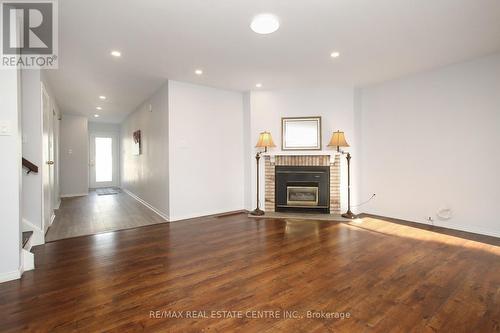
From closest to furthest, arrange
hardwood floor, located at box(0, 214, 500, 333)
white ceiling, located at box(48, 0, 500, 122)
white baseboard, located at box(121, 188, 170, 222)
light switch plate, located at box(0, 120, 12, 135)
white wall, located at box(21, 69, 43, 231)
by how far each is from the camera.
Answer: hardwood floor, located at box(0, 214, 500, 333)
light switch plate, located at box(0, 120, 12, 135)
white ceiling, located at box(48, 0, 500, 122)
white wall, located at box(21, 69, 43, 231)
white baseboard, located at box(121, 188, 170, 222)

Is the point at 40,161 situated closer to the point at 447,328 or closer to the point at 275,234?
the point at 275,234

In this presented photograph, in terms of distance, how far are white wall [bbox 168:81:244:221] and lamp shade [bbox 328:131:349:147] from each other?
1.77 meters

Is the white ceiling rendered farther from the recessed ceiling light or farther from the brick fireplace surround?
the brick fireplace surround

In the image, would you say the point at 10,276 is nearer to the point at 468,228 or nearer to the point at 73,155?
the point at 468,228

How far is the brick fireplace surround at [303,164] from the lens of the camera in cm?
445

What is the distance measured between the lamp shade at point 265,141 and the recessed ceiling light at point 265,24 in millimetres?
2082

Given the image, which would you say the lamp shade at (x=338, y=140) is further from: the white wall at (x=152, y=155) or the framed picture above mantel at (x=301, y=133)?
the white wall at (x=152, y=155)

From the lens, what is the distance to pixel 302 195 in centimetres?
463

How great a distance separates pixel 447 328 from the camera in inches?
59.0

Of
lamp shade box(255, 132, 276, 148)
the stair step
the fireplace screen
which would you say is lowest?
the stair step

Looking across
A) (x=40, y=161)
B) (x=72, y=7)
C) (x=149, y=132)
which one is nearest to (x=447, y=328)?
(x=72, y=7)

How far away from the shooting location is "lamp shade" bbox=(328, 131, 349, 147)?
4.16 m

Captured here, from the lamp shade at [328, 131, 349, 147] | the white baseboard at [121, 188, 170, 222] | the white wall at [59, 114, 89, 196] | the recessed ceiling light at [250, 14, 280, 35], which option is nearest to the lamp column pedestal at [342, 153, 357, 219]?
the lamp shade at [328, 131, 349, 147]

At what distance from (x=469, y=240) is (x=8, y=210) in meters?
5.02
